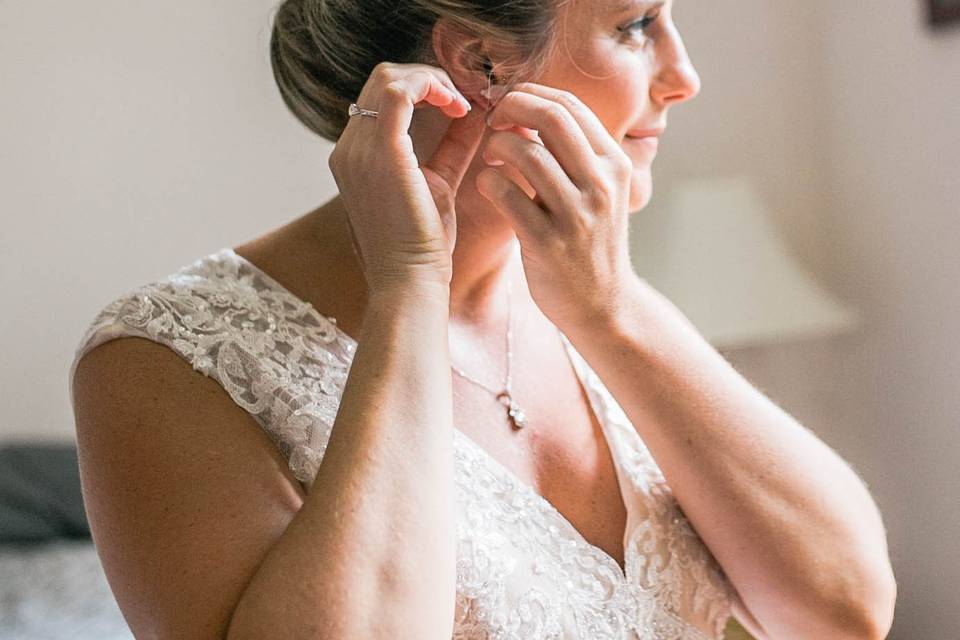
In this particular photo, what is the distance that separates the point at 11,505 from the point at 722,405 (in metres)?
2.27

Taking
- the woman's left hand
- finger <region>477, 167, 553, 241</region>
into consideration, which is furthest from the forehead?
finger <region>477, 167, 553, 241</region>

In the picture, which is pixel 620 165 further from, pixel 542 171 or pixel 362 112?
pixel 362 112

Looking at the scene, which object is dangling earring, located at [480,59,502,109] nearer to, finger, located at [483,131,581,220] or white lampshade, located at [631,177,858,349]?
finger, located at [483,131,581,220]

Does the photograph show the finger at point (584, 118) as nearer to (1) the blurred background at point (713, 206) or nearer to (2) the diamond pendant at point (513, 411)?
(2) the diamond pendant at point (513, 411)

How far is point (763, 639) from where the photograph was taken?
121 cm

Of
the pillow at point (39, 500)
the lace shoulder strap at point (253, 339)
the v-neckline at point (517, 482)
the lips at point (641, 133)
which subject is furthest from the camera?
the pillow at point (39, 500)

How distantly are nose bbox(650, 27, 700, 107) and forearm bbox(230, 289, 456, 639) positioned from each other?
43 centimetres

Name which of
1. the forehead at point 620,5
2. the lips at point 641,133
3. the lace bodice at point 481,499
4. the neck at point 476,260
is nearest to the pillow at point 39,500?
the neck at point 476,260

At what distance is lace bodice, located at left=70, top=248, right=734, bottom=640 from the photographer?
3.15 ft

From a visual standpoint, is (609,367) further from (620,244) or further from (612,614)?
(612,614)

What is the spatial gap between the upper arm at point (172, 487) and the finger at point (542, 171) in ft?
1.10

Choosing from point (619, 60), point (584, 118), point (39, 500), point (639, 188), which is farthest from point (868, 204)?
point (39, 500)

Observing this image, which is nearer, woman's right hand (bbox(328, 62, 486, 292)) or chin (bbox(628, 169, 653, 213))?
woman's right hand (bbox(328, 62, 486, 292))

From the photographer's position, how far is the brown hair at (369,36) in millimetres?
1088
